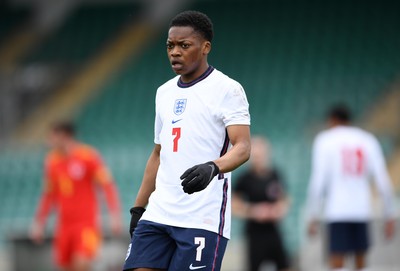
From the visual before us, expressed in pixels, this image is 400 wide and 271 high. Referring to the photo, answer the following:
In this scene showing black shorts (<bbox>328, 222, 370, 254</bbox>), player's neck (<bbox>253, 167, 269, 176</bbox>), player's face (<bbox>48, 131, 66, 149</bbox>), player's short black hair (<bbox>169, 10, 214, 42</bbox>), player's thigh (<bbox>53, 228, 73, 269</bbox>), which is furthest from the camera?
player's neck (<bbox>253, 167, 269, 176</bbox>)

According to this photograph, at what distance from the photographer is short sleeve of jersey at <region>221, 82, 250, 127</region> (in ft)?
17.5

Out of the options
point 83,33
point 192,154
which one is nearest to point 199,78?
point 192,154

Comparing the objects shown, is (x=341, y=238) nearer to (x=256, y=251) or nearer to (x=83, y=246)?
(x=256, y=251)

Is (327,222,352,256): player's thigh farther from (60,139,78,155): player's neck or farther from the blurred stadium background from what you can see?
the blurred stadium background

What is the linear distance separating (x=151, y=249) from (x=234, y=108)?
2.94 feet

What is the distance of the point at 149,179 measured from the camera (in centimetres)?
585

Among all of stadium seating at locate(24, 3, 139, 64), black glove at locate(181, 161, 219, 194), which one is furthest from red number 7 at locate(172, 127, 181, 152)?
stadium seating at locate(24, 3, 139, 64)

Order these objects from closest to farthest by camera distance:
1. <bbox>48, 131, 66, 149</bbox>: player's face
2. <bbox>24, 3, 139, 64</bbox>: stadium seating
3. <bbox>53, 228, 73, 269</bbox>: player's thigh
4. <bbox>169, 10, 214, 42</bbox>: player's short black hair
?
<bbox>169, 10, 214, 42</bbox>: player's short black hair < <bbox>48, 131, 66, 149</bbox>: player's face < <bbox>53, 228, 73, 269</bbox>: player's thigh < <bbox>24, 3, 139, 64</bbox>: stadium seating

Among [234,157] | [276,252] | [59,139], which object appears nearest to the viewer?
[234,157]

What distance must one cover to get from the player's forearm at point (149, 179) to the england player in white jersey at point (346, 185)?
467cm

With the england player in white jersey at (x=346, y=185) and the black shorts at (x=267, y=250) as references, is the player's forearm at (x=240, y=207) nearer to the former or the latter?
the black shorts at (x=267, y=250)

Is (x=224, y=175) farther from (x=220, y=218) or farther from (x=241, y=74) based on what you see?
(x=241, y=74)

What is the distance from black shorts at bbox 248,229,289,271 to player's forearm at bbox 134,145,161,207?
18.8 feet

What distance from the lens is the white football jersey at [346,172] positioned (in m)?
10.2
